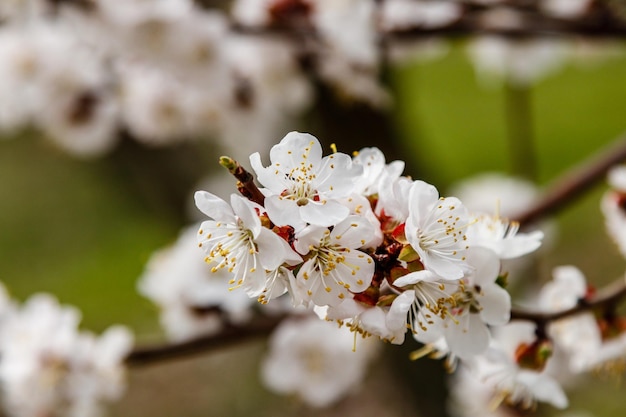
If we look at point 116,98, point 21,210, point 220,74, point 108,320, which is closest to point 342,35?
point 220,74

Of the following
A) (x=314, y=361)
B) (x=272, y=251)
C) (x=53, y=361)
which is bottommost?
(x=314, y=361)

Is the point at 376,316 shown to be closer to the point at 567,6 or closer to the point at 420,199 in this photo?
the point at 420,199

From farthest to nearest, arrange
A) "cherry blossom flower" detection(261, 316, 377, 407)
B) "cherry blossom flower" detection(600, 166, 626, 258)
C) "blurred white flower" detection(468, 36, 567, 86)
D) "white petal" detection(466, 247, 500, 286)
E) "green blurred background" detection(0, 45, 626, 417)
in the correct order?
1. "green blurred background" detection(0, 45, 626, 417)
2. "blurred white flower" detection(468, 36, 567, 86)
3. "cherry blossom flower" detection(261, 316, 377, 407)
4. "cherry blossom flower" detection(600, 166, 626, 258)
5. "white petal" detection(466, 247, 500, 286)

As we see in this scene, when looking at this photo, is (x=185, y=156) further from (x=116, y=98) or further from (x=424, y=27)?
(x=424, y=27)

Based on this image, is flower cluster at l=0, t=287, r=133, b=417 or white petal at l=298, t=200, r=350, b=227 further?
flower cluster at l=0, t=287, r=133, b=417

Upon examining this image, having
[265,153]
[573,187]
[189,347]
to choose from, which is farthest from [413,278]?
[265,153]

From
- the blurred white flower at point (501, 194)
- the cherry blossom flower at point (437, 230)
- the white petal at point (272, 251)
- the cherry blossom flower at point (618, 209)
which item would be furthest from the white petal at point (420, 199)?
the blurred white flower at point (501, 194)

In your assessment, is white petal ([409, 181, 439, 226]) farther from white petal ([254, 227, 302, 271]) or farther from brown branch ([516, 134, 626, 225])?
brown branch ([516, 134, 626, 225])

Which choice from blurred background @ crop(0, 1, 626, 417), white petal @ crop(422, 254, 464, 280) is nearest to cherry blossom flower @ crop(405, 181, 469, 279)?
white petal @ crop(422, 254, 464, 280)
